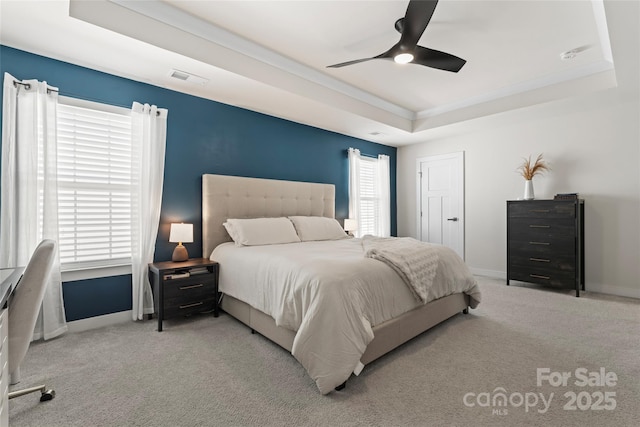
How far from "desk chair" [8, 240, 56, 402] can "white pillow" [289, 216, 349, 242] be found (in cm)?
266

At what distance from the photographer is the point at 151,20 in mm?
2500

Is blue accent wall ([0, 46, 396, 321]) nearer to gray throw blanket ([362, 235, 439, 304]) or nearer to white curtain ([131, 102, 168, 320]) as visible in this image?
white curtain ([131, 102, 168, 320])

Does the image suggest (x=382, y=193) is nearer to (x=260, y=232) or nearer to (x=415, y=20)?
(x=260, y=232)

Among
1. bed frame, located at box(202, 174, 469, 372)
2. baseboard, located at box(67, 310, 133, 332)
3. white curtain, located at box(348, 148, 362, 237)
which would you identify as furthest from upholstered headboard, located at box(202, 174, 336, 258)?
baseboard, located at box(67, 310, 133, 332)

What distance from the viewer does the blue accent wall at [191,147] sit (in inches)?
112

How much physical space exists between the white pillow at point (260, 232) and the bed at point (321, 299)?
5.0 inches

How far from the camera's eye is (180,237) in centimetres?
320

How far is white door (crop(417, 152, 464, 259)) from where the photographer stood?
5496 mm

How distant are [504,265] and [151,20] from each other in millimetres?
5578

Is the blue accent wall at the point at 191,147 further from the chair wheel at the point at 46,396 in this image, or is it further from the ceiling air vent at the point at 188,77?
the chair wheel at the point at 46,396

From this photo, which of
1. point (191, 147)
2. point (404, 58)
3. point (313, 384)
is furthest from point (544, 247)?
point (191, 147)

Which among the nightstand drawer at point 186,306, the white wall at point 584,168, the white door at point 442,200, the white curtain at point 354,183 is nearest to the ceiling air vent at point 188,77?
the nightstand drawer at point 186,306

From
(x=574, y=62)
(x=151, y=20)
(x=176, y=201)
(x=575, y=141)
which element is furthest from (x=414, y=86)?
(x=176, y=201)

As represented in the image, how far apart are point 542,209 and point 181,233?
4.57m
